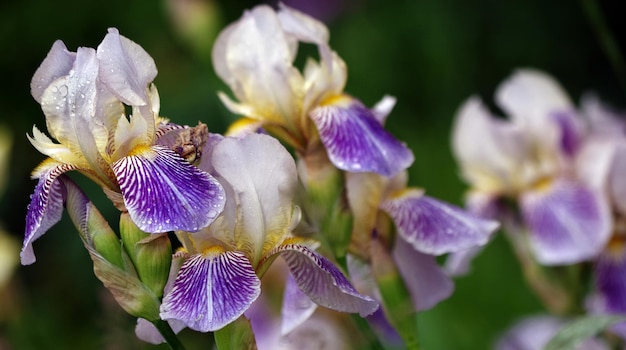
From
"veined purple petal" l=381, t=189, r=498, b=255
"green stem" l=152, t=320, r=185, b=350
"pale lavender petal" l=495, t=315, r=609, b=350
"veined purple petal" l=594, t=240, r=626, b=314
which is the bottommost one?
"pale lavender petal" l=495, t=315, r=609, b=350

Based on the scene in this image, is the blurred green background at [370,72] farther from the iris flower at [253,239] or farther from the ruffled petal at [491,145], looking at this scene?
the iris flower at [253,239]

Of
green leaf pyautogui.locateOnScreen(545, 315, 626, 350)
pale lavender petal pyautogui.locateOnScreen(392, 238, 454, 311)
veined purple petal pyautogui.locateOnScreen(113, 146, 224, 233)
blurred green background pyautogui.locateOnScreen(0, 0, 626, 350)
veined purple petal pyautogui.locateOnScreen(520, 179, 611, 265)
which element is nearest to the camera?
veined purple petal pyautogui.locateOnScreen(113, 146, 224, 233)

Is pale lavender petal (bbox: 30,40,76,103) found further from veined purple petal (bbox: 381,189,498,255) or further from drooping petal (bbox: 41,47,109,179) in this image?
veined purple petal (bbox: 381,189,498,255)

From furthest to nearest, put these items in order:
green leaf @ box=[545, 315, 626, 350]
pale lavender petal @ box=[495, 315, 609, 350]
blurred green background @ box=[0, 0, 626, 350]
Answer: blurred green background @ box=[0, 0, 626, 350] < pale lavender petal @ box=[495, 315, 609, 350] < green leaf @ box=[545, 315, 626, 350]

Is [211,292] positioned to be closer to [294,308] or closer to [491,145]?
[294,308]

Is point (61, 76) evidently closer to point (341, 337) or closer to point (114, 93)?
point (114, 93)

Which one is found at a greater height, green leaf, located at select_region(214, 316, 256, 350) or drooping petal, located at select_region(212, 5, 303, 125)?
drooping petal, located at select_region(212, 5, 303, 125)

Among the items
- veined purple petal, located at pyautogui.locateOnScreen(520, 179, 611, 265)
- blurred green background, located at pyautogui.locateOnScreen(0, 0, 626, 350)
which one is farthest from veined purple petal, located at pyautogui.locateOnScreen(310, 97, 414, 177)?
blurred green background, located at pyautogui.locateOnScreen(0, 0, 626, 350)

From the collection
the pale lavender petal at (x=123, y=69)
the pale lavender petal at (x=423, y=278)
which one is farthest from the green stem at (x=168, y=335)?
the pale lavender petal at (x=423, y=278)
